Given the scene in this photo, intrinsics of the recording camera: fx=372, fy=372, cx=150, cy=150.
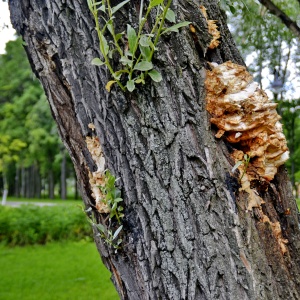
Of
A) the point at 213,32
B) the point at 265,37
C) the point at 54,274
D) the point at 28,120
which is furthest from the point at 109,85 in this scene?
the point at 28,120

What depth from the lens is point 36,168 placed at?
87.3ft

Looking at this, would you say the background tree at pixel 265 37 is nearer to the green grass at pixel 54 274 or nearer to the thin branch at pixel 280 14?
the thin branch at pixel 280 14

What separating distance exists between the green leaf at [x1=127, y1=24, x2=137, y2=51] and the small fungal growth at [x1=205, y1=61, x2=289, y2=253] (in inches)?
9.2

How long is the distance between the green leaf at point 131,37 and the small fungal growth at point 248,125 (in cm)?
23

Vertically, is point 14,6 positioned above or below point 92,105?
above

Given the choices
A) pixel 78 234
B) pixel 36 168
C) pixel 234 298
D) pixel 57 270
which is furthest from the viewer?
pixel 36 168

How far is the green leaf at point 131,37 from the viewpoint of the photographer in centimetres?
94

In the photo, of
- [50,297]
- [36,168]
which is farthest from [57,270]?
[36,168]

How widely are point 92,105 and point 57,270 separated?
18.7 feet

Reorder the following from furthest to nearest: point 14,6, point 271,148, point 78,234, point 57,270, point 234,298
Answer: point 78,234 < point 57,270 < point 14,6 < point 271,148 < point 234,298

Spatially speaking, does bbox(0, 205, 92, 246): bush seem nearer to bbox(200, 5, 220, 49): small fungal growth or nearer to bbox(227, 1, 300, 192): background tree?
bbox(227, 1, 300, 192): background tree

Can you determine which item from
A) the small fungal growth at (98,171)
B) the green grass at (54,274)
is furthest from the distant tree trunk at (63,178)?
the small fungal growth at (98,171)

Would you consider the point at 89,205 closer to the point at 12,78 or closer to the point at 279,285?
the point at 279,285

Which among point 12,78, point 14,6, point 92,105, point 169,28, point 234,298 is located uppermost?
point 12,78
